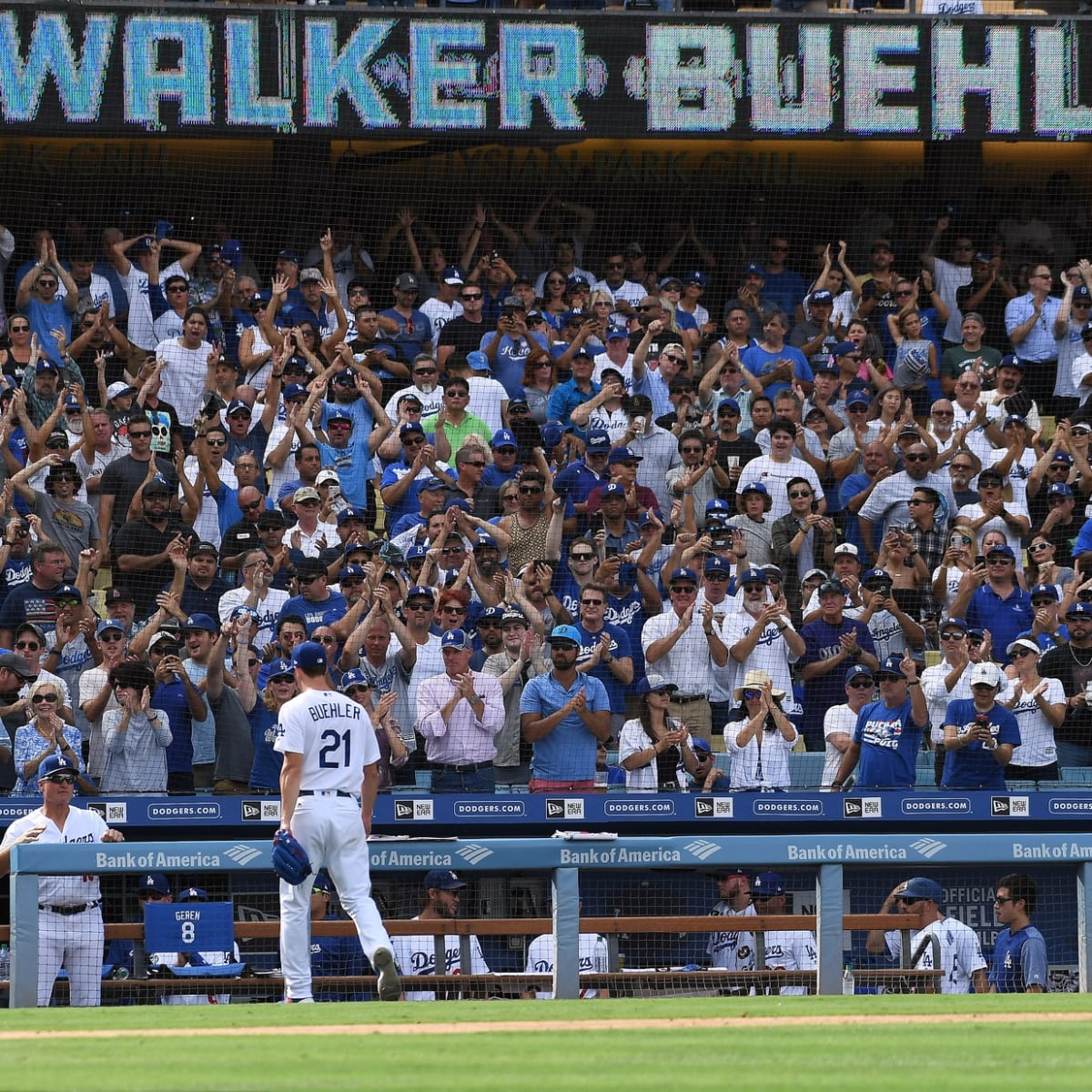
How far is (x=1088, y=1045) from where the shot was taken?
7062 mm

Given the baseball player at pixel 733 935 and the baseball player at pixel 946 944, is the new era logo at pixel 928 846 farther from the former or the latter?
the baseball player at pixel 733 935

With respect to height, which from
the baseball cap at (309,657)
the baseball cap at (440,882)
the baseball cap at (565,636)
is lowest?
the baseball cap at (440,882)

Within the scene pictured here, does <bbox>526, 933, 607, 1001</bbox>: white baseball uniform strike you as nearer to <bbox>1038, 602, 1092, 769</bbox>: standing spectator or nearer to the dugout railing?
the dugout railing

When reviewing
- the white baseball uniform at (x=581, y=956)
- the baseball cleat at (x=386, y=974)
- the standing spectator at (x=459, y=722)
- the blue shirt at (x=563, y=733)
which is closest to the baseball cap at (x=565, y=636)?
the blue shirt at (x=563, y=733)

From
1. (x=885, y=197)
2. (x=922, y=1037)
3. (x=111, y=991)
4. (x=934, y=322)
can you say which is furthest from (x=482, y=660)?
(x=885, y=197)

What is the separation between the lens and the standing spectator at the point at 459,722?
1182 cm

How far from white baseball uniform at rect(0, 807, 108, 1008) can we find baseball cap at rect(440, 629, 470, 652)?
2483 millimetres

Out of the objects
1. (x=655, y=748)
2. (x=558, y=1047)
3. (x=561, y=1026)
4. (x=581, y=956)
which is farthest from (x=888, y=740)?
(x=558, y=1047)

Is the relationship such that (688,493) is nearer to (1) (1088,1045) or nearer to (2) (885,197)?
(2) (885,197)

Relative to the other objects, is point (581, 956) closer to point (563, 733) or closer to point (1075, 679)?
point (563, 733)

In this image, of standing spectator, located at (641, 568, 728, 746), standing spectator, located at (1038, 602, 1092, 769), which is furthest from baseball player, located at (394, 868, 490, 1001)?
standing spectator, located at (1038, 602, 1092, 769)

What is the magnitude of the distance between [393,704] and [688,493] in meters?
3.08

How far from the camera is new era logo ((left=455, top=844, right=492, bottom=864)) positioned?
9406mm

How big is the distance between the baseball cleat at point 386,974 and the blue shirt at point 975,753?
4.73m
